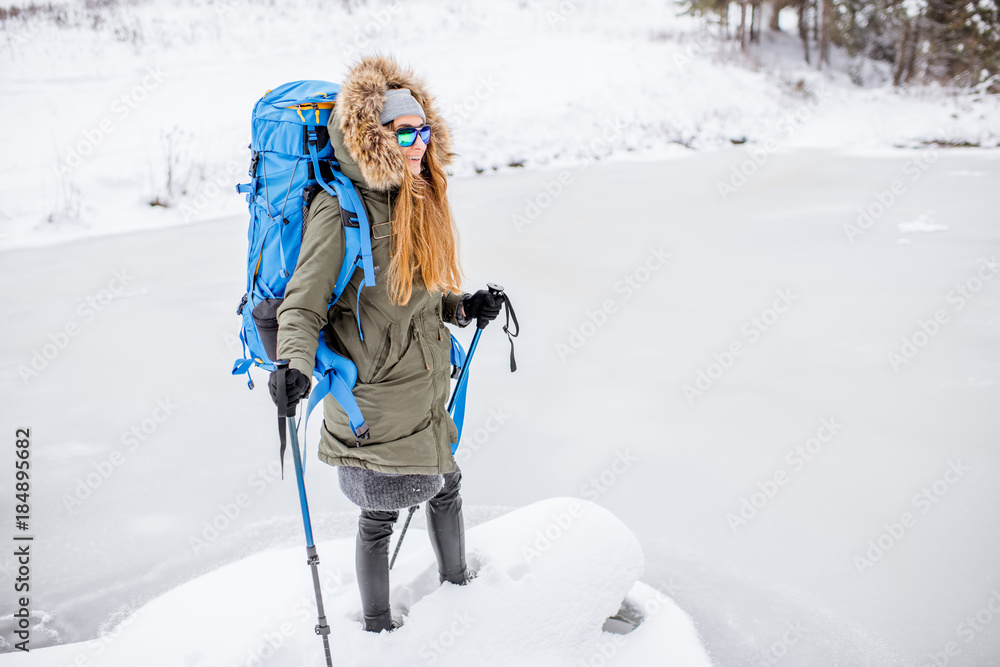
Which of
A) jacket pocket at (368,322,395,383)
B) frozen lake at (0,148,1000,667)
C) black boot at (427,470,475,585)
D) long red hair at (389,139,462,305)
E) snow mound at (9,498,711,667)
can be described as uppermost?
long red hair at (389,139,462,305)

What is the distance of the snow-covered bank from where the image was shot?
741cm

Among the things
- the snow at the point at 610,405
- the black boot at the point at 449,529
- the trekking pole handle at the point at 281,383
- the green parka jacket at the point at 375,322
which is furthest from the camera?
the snow at the point at 610,405

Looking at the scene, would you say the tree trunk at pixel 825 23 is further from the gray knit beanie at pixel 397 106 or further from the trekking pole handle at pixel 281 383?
the trekking pole handle at pixel 281 383

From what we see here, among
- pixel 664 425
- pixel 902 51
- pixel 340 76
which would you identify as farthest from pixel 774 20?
pixel 664 425

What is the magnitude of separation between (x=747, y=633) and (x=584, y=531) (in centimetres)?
59

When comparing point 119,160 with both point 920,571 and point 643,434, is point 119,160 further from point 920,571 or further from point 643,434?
point 920,571

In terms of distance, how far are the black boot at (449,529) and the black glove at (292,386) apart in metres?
0.64

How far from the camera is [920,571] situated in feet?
7.61

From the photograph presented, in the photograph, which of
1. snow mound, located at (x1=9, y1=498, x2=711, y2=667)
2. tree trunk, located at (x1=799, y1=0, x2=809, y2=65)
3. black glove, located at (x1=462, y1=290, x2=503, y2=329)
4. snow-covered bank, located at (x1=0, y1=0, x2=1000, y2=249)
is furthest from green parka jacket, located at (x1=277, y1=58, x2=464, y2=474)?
tree trunk, located at (x1=799, y1=0, x2=809, y2=65)

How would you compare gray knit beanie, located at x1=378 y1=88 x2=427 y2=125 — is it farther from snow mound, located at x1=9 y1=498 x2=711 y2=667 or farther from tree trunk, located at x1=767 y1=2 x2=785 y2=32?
tree trunk, located at x1=767 y1=2 x2=785 y2=32

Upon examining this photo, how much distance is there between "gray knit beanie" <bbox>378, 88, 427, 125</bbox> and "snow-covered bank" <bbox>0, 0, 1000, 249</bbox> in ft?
14.0

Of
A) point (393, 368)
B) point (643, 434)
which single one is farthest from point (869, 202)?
point (393, 368)

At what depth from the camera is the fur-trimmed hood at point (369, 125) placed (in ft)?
4.93

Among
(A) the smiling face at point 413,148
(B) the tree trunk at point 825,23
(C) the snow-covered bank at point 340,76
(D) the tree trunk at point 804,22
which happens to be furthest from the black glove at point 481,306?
(D) the tree trunk at point 804,22
